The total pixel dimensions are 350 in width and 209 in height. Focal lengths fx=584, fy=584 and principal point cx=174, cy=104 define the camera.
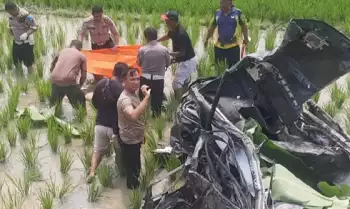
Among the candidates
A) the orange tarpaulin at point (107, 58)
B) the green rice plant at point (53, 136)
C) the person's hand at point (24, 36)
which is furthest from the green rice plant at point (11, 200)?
the person's hand at point (24, 36)

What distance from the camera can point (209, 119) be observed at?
4.84 m

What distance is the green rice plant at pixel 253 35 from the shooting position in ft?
33.6

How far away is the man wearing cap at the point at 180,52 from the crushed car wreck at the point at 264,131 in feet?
6.49

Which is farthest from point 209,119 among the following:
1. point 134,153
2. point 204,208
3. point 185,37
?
point 185,37

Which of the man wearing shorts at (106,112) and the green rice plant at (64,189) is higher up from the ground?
the man wearing shorts at (106,112)

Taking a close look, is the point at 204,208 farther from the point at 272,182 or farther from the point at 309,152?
the point at 309,152

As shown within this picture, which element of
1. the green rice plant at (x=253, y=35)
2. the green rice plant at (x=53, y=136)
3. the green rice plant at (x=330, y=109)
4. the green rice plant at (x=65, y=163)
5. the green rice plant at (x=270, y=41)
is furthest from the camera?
the green rice plant at (x=270, y=41)

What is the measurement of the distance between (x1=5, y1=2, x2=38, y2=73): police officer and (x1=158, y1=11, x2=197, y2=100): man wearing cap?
2.27 m

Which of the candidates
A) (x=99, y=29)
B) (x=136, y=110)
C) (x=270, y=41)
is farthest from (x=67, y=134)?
(x=270, y=41)

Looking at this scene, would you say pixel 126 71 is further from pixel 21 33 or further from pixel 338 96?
pixel 21 33

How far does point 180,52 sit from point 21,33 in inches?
109

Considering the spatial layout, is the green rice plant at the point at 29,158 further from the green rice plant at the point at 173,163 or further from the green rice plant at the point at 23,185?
the green rice plant at the point at 173,163

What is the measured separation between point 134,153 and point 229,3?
10.8ft

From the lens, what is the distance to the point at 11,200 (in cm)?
535
